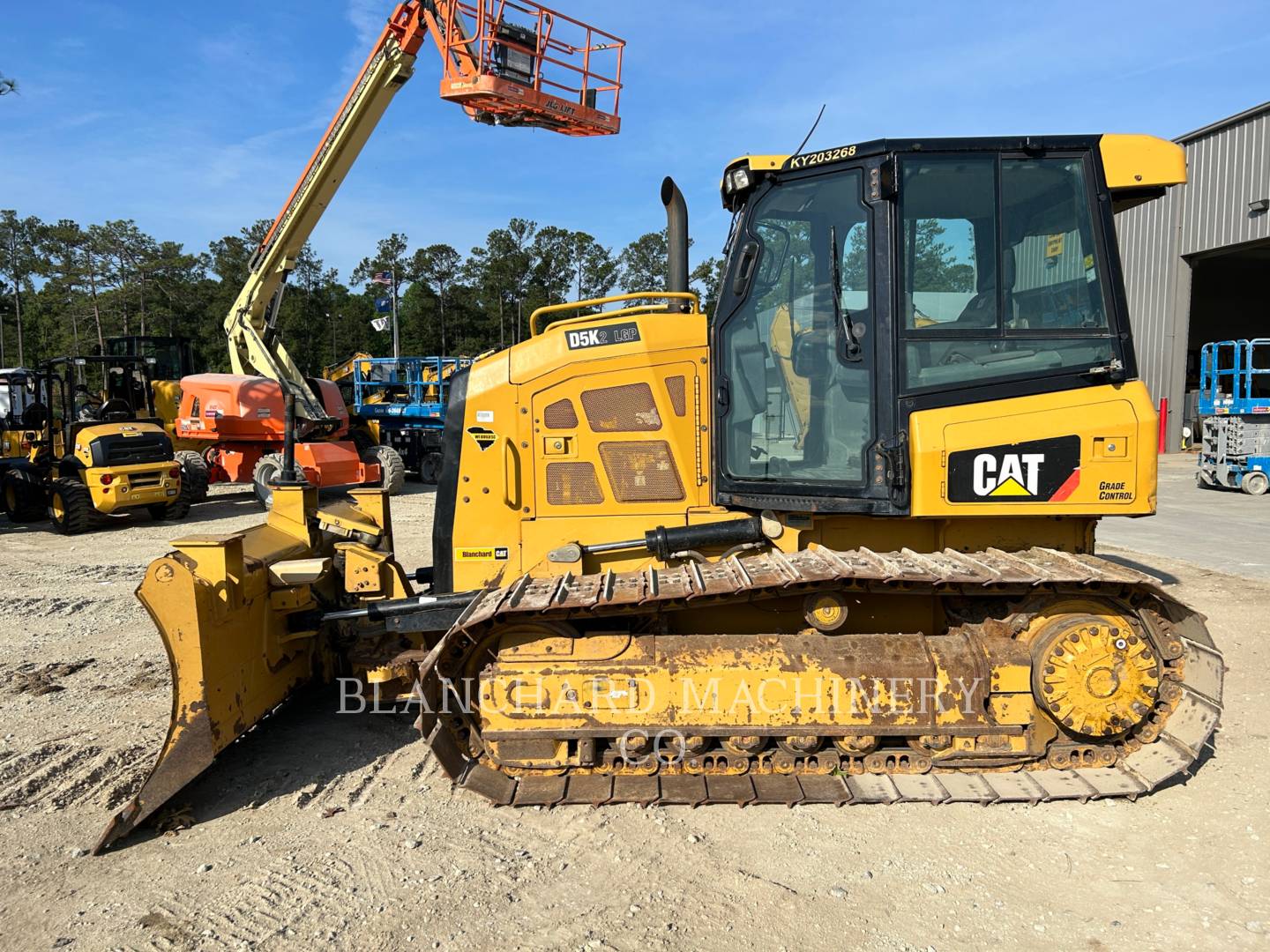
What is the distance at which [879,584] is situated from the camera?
3596mm

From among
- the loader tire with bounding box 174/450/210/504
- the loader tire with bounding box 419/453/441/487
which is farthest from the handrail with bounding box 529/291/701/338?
the loader tire with bounding box 419/453/441/487

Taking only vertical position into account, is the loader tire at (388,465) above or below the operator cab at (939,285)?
below

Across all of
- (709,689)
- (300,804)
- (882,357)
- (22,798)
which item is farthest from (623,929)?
(22,798)

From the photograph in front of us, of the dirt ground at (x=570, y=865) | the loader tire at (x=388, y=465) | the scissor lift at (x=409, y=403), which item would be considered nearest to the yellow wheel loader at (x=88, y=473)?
the loader tire at (x=388, y=465)

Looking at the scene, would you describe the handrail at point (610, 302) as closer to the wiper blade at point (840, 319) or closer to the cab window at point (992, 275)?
the wiper blade at point (840, 319)

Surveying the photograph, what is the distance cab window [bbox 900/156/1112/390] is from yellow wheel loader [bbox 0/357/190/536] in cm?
1227

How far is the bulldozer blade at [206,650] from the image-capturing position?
359 cm

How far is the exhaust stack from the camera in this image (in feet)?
14.5

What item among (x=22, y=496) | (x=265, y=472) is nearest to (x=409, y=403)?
(x=265, y=472)

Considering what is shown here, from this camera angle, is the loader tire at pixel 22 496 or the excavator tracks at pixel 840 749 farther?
the loader tire at pixel 22 496

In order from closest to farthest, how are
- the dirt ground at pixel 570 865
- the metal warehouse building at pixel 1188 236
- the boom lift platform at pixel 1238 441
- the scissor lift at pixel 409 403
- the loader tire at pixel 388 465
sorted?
the dirt ground at pixel 570 865, the boom lift platform at pixel 1238 441, the loader tire at pixel 388 465, the scissor lift at pixel 409 403, the metal warehouse building at pixel 1188 236

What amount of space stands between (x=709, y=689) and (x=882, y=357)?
171cm

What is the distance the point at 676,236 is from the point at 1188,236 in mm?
23590

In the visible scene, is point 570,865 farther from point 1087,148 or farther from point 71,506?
point 71,506
